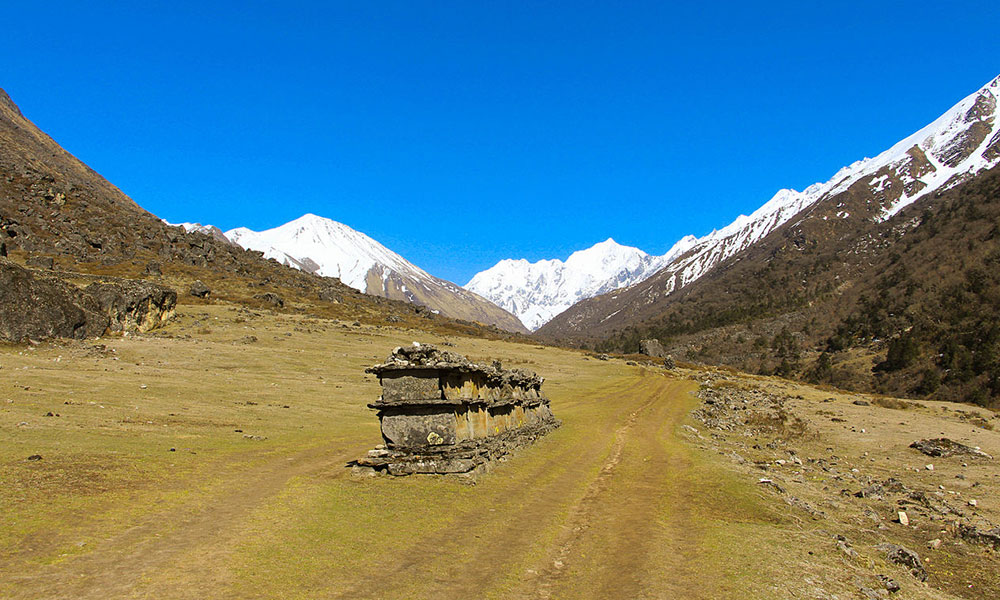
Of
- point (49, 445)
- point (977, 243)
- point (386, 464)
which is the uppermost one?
point (977, 243)

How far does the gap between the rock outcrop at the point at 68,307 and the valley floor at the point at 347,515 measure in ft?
22.3

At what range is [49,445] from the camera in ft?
46.0

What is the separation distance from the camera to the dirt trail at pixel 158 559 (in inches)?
281

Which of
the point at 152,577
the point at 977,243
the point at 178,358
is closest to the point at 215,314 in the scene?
the point at 178,358

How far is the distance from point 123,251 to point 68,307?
197 feet

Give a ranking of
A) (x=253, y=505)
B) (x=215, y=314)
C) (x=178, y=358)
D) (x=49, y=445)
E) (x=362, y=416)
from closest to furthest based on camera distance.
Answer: (x=253, y=505) → (x=49, y=445) → (x=362, y=416) → (x=178, y=358) → (x=215, y=314)

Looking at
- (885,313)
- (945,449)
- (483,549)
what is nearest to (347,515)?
(483,549)

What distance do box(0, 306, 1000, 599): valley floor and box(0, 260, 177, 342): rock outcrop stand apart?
6793mm

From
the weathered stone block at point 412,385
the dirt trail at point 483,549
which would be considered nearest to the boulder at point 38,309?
the dirt trail at point 483,549

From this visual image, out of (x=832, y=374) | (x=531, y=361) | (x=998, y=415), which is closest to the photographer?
(x=998, y=415)

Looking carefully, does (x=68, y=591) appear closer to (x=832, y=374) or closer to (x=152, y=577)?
(x=152, y=577)

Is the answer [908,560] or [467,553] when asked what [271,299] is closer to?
[467,553]

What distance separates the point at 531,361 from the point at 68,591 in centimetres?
6047

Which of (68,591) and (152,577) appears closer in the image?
(68,591)
